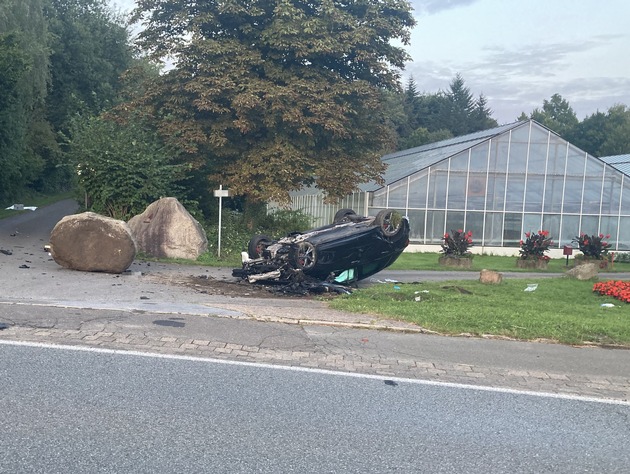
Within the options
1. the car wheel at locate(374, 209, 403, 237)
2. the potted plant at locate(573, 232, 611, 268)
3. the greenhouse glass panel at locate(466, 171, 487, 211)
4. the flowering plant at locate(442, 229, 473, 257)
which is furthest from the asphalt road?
the greenhouse glass panel at locate(466, 171, 487, 211)

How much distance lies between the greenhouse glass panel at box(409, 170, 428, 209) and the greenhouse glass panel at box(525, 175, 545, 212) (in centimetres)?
548

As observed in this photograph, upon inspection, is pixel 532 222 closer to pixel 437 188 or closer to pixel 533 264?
pixel 437 188

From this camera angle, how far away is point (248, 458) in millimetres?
4652

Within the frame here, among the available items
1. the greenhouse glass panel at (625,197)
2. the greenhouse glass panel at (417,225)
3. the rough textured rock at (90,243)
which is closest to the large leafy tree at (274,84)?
the greenhouse glass panel at (417,225)

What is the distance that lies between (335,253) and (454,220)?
19.5m

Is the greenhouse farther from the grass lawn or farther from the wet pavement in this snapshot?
the wet pavement

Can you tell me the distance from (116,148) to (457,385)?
18.0m

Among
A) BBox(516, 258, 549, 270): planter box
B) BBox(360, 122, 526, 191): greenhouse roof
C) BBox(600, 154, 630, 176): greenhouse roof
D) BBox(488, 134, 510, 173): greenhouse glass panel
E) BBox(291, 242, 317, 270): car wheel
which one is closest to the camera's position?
BBox(291, 242, 317, 270): car wheel

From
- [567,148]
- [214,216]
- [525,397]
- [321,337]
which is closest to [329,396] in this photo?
[525,397]

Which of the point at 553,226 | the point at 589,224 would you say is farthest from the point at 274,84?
the point at 589,224

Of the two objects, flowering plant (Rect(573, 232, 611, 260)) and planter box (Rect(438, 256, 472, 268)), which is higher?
flowering plant (Rect(573, 232, 611, 260))

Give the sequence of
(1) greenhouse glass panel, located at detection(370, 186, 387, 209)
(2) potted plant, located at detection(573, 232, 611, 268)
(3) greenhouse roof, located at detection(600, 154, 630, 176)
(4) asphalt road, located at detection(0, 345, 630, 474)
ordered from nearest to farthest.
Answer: (4) asphalt road, located at detection(0, 345, 630, 474)
(2) potted plant, located at detection(573, 232, 611, 268)
(1) greenhouse glass panel, located at detection(370, 186, 387, 209)
(3) greenhouse roof, located at detection(600, 154, 630, 176)

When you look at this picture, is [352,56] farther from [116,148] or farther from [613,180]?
[613,180]

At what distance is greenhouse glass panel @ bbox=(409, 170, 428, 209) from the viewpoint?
31188 millimetres
